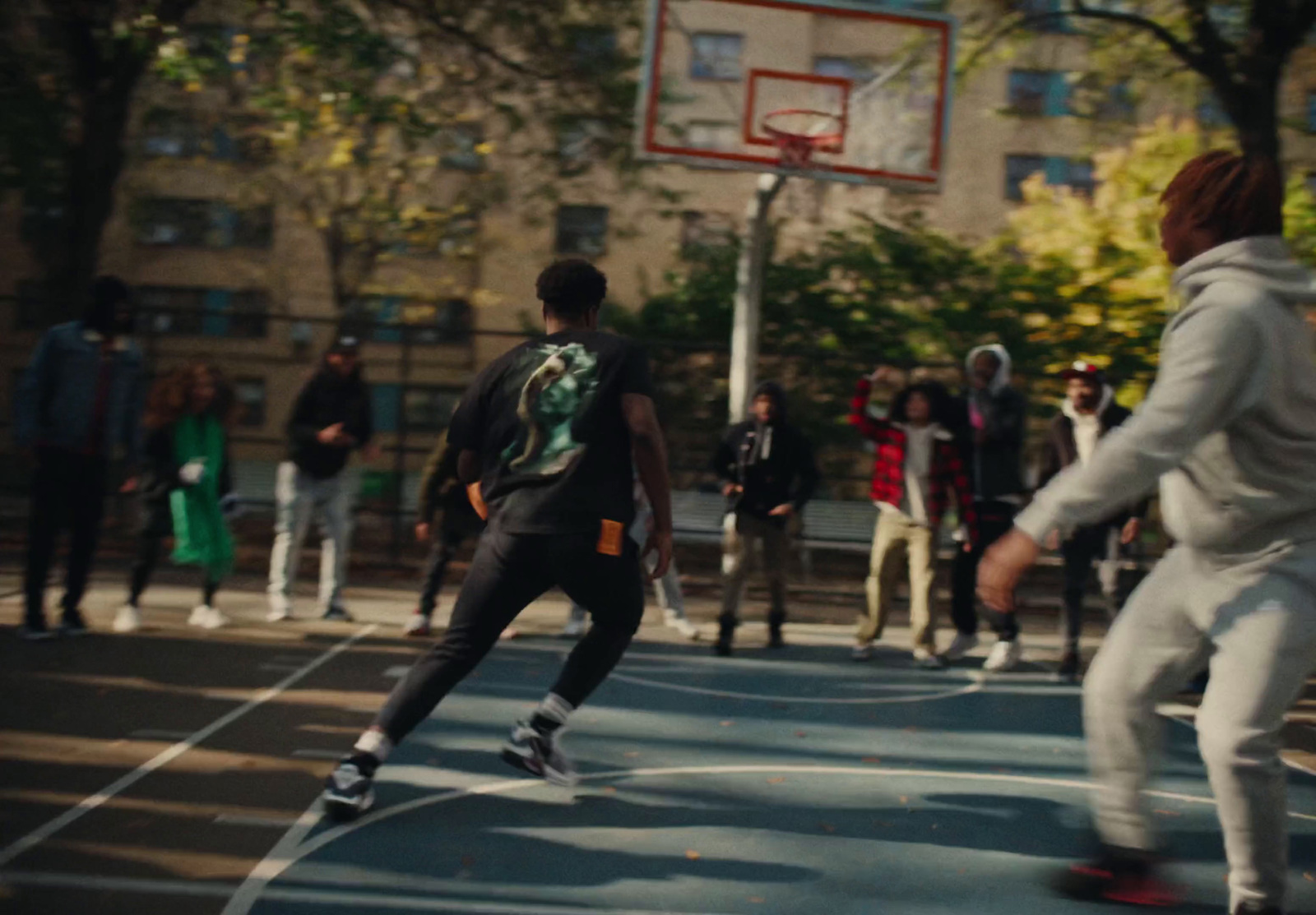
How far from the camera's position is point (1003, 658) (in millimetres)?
9609

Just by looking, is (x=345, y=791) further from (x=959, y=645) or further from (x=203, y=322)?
(x=203, y=322)

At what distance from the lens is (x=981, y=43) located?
45.3 feet

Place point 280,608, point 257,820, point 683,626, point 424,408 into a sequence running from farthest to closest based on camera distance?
point 424,408 → point 683,626 → point 280,608 → point 257,820

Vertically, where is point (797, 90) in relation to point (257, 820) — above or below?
above

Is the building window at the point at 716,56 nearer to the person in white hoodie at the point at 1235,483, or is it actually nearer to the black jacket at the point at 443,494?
the black jacket at the point at 443,494

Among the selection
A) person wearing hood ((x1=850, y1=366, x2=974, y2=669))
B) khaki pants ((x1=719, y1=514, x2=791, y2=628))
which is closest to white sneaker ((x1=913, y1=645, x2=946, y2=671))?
person wearing hood ((x1=850, y1=366, x2=974, y2=669))

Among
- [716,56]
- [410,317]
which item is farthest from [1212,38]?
[410,317]

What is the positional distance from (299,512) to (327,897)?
20.2ft

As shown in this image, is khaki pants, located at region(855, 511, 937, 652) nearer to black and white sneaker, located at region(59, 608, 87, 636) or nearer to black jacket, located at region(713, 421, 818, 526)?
black jacket, located at region(713, 421, 818, 526)

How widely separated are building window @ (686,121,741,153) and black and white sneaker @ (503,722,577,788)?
23.1 feet

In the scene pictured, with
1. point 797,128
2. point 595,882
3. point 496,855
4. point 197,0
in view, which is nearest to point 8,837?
point 496,855

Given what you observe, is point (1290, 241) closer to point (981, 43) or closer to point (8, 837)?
point (981, 43)

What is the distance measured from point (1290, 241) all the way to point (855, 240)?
4.66 m

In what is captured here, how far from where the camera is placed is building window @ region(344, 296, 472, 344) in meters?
13.9
